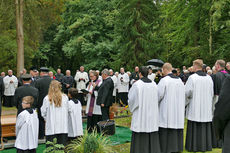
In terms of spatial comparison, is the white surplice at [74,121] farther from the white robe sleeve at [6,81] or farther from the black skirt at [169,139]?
the white robe sleeve at [6,81]

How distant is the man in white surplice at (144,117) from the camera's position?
266 inches

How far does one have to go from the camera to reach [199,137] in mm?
7531

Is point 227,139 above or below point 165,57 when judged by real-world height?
below

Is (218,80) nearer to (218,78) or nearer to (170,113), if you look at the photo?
(218,78)

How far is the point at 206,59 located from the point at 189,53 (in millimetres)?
2184

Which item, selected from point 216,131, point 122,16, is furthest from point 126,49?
point 216,131

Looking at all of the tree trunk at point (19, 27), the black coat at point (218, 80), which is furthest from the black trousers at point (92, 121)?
the tree trunk at point (19, 27)

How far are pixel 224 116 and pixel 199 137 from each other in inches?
168

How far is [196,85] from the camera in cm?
754

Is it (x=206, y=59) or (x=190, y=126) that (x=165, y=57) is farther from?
(x=190, y=126)

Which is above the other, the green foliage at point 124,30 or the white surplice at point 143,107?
the green foliage at point 124,30

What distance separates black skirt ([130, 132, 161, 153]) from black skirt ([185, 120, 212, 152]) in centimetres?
121

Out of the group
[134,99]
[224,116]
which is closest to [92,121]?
[134,99]

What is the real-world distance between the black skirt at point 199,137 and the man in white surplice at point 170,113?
1.73 feet
